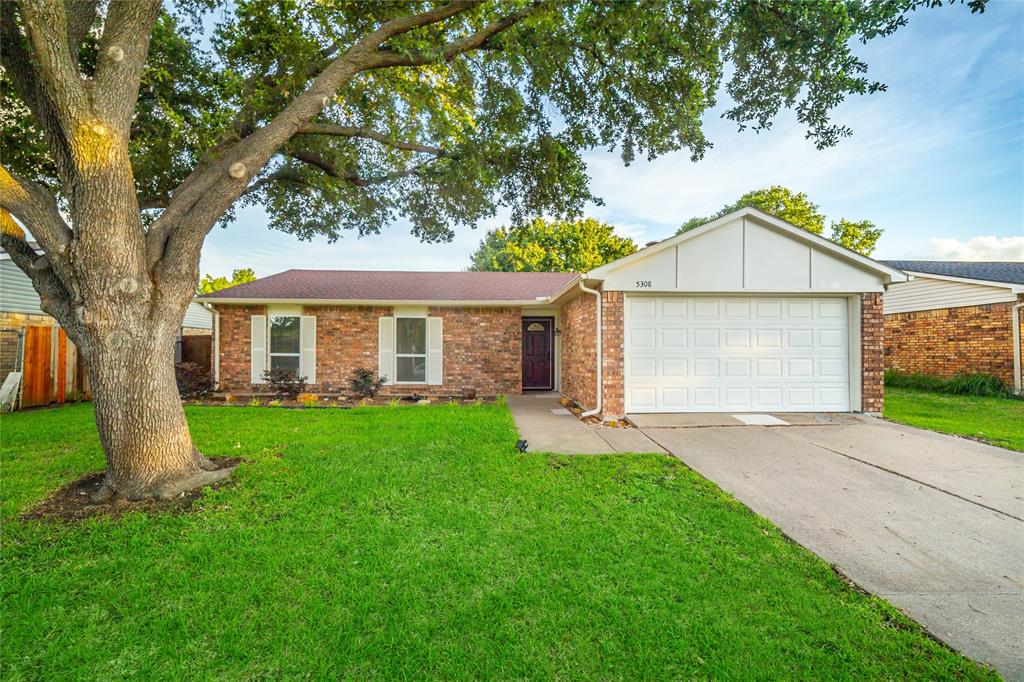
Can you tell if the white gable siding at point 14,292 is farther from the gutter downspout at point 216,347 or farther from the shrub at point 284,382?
the shrub at point 284,382

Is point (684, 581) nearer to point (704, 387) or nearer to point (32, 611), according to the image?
point (32, 611)

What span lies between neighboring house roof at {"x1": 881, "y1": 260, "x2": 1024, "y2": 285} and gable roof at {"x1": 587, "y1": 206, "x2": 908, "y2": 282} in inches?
244

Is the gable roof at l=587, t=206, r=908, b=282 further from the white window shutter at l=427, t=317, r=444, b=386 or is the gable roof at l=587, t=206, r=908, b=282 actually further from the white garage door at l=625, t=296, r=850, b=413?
the white window shutter at l=427, t=317, r=444, b=386

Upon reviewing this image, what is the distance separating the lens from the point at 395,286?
12148 millimetres

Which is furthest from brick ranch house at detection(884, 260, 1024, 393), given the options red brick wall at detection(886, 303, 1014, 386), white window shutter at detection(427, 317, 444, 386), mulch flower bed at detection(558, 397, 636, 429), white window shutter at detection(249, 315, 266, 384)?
white window shutter at detection(249, 315, 266, 384)

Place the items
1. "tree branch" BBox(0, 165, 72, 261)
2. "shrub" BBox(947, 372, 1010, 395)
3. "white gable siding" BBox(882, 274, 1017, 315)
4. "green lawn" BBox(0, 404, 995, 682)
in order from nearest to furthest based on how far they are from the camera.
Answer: "green lawn" BBox(0, 404, 995, 682) < "tree branch" BBox(0, 165, 72, 261) < "shrub" BBox(947, 372, 1010, 395) < "white gable siding" BBox(882, 274, 1017, 315)

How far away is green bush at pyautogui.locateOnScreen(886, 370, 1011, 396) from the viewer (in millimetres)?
10430

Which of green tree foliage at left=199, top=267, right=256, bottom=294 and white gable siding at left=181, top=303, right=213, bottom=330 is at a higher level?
green tree foliage at left=199, top=267, right=256, bottom=294

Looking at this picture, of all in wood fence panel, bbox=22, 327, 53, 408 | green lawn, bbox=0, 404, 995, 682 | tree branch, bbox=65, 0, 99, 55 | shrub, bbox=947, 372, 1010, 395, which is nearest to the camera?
green lawn, bbox=0, 404, 995, 682

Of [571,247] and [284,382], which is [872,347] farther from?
[571,247]

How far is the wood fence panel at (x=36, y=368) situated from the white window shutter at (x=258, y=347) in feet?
13.4

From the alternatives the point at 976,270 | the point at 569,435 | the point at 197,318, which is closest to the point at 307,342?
the point at 569,435

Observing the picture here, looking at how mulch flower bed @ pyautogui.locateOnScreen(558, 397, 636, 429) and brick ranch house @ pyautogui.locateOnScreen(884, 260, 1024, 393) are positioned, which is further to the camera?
brick ranch house @ pyautogui.locateOnScreen(884, 260, 1024, 393)

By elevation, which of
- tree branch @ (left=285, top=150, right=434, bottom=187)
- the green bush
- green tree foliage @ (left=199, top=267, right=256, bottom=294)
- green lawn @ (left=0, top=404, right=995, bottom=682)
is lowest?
green lawn @ (left=0, top=404, right=995, bottom=682)
